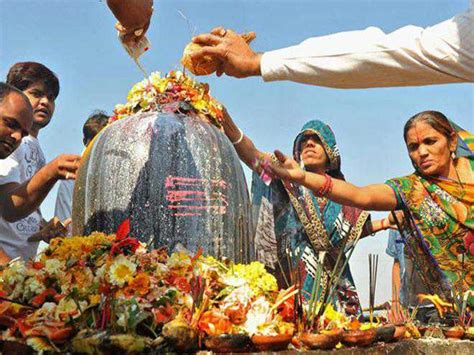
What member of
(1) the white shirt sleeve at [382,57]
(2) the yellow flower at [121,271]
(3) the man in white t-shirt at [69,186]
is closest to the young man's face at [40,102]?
(3) the man in white t-shirt at [69,186]

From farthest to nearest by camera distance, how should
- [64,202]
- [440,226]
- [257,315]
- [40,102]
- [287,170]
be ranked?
[64,202], [40,102], [440,226], [287,170], [257,315]

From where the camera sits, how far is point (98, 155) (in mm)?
3451

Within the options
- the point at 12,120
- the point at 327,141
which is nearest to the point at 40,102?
the point at 12,120

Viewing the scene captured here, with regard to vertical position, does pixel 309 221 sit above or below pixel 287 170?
below

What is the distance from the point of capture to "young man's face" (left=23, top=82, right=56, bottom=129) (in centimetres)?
513

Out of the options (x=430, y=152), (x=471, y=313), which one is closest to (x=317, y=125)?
(x=430, y=152)

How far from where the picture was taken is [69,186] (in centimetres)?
546

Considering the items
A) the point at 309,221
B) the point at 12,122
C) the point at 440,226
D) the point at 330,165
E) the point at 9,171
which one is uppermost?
the point at 12,122

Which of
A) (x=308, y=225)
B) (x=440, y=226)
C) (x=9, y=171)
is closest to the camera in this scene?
(x=440, y=226)

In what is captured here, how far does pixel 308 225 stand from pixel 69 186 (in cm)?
212

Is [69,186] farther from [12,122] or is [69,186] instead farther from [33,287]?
[33,287]

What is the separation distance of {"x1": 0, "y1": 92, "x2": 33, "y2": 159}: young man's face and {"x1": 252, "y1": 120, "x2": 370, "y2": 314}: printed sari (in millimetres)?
1985

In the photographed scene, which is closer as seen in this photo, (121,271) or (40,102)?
(121,271)

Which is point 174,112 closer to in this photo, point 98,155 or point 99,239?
point 98,155
